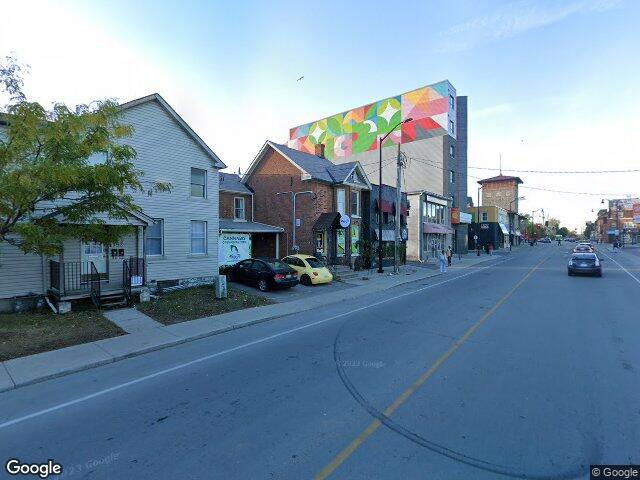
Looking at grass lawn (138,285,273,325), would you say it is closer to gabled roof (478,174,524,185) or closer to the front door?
the front door

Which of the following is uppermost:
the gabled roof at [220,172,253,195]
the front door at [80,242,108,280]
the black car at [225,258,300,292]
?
the gabled roof at [220,172,253,195]

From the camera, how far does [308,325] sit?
10.2 meters

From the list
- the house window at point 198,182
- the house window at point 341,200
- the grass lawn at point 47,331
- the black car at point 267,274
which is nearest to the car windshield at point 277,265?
the black car at point 267,274

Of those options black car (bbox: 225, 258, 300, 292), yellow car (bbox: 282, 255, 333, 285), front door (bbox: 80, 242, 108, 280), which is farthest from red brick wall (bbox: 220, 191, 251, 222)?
front door (bbox: 80, 242, 108, 280)

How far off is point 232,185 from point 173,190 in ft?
31.8

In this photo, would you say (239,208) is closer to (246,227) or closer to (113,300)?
(246,227)

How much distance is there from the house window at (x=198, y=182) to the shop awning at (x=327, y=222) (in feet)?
26.2

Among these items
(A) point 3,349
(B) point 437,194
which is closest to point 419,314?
(A) point 3,349

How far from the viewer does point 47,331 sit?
9508mm

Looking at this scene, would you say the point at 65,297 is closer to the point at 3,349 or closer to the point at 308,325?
the point at 3,349

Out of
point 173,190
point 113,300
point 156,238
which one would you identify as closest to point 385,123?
point 173,190

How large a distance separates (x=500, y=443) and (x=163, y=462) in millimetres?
3660

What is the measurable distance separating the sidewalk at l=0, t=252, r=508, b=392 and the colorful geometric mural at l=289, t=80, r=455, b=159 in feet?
117

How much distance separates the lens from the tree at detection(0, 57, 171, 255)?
7.07 meters
